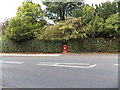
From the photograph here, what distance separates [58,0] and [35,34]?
569cm

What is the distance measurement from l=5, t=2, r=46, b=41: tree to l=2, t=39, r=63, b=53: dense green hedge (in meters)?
0.85

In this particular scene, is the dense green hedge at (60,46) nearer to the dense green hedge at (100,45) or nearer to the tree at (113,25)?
the dense green hedge at (100,45)

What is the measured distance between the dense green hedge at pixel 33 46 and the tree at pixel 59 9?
4820 mm

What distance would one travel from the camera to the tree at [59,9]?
1761 centimetres

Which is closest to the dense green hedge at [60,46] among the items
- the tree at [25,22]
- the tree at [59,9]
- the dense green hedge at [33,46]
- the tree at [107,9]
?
the dense green hedge at [33,46]

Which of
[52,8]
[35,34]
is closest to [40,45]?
[35,34]

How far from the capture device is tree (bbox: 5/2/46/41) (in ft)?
48.4

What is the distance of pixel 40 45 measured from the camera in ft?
50.5

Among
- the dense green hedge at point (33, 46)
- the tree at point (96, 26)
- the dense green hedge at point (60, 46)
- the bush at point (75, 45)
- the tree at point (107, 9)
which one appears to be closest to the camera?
the tree at point (96, 26)

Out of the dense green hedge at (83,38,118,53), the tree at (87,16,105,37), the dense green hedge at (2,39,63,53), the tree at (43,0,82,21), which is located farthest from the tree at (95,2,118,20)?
the dense green hedge at (2,39,63,53)

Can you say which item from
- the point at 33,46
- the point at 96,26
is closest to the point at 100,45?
the point at 96,26

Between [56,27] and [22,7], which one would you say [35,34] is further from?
[22,7]

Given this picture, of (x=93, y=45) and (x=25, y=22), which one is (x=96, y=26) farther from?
(x=25, y=22)

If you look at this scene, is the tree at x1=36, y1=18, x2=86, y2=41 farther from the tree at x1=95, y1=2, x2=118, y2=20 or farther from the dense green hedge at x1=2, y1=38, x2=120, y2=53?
the tree at x1=95, y1=2, x2=118, y2=20
